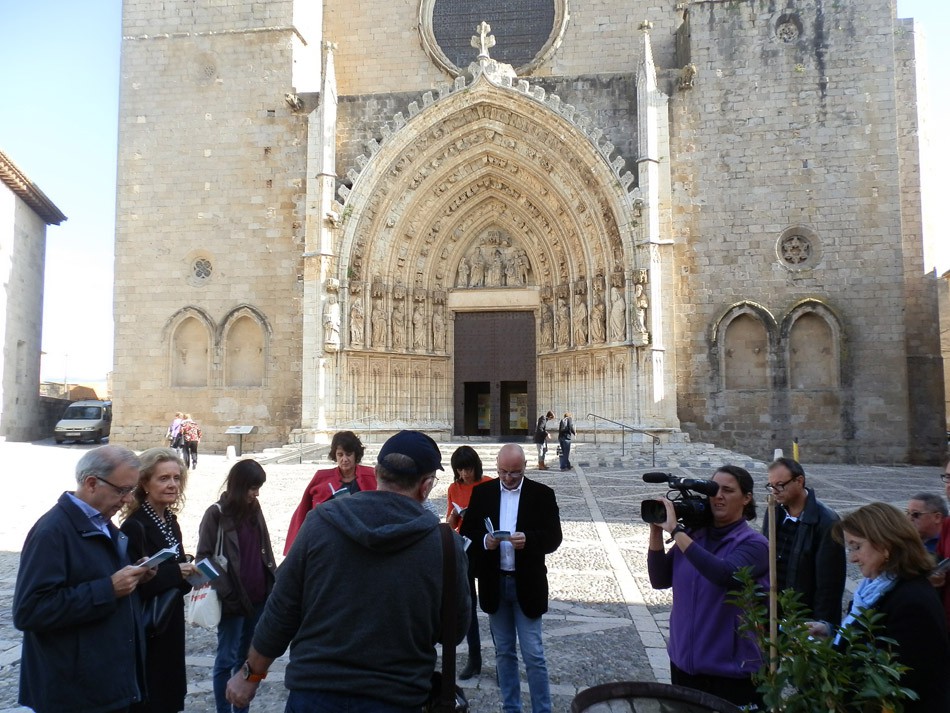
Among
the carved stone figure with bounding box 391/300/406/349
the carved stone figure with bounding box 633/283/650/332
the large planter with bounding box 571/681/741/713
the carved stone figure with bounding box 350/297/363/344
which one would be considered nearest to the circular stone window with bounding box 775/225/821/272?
the carved stone figure with bounding box 633/283/650/332

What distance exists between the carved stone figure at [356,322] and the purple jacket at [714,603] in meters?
14.7

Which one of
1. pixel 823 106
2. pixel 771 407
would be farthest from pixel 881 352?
pixel 823 106

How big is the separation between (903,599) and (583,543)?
5489 millimetres

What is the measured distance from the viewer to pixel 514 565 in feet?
12.0

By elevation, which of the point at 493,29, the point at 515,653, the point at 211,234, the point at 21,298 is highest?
the point at 493,29

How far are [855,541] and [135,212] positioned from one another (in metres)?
19.1

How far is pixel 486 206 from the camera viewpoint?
18828 mm

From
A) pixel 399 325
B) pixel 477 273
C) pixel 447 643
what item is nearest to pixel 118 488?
pixel 447 643

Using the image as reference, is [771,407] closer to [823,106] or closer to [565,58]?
[823,106]

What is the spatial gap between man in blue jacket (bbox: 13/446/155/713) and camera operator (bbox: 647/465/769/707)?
196 cm

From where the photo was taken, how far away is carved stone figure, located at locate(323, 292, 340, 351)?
16750 mm

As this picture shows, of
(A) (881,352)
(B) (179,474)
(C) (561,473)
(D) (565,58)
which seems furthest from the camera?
(D) (565,58)

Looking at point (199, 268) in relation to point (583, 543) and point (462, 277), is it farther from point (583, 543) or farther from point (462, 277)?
point (583, 543)

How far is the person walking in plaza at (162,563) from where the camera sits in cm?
285
